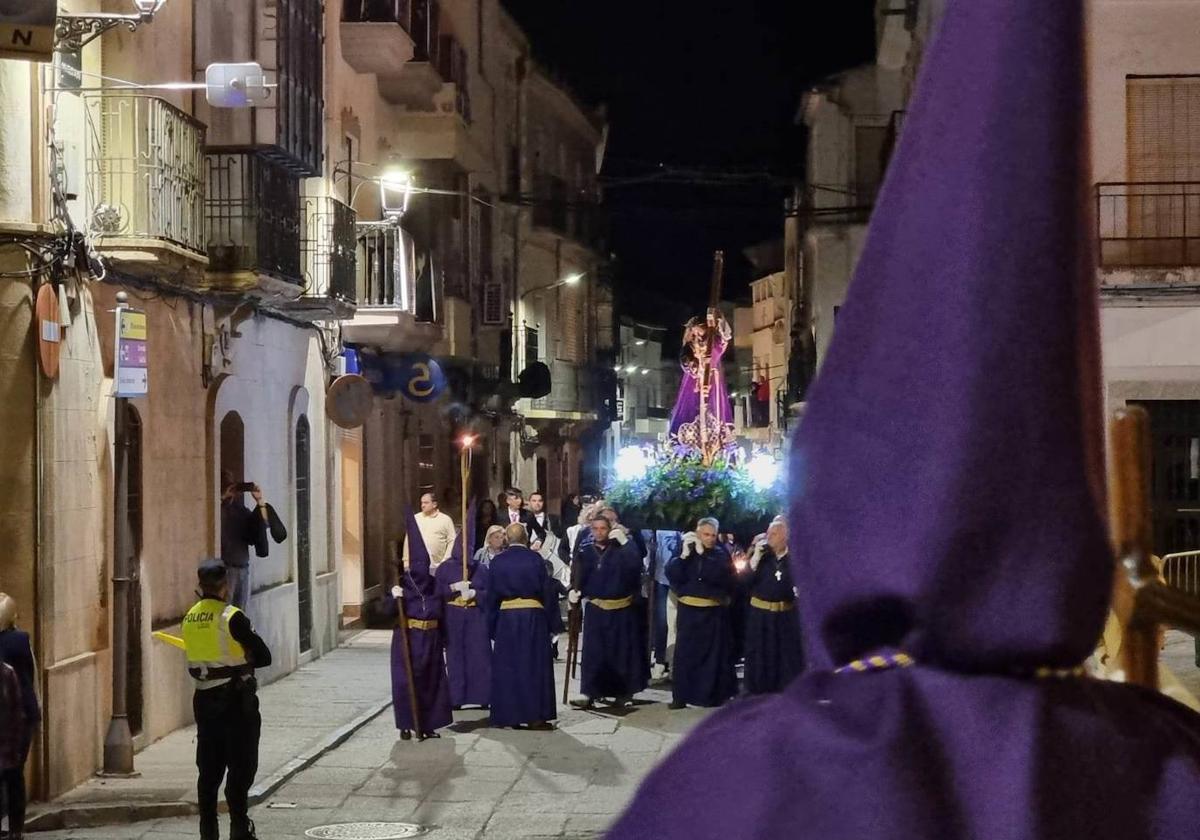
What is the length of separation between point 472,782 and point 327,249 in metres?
8.43

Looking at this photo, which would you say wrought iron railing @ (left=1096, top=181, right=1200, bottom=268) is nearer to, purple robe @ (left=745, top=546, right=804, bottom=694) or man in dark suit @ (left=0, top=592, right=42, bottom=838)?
purple robe @ (left=745, top=546, right=804, bottom=694)

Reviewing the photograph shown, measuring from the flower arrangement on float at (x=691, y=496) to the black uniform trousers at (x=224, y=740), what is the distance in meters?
9.26

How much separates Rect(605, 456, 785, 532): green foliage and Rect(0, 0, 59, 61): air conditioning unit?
9.65 meters

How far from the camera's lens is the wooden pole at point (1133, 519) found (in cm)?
267

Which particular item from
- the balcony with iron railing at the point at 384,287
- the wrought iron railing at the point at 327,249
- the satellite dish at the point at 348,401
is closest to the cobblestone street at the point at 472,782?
the satellite dish at the point at 348,401

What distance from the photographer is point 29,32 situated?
1090cm

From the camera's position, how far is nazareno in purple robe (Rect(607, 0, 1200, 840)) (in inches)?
67.7

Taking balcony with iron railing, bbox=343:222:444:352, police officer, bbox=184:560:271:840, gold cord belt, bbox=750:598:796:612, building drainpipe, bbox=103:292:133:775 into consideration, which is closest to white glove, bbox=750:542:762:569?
gold cord belt, bbox=750:598:796:612

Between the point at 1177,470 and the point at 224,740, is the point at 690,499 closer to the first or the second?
the point at 1177,470

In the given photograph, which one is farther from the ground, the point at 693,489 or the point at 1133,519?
the point at 1133,519

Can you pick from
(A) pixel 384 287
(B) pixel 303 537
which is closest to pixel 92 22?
(B) pixel 303 537

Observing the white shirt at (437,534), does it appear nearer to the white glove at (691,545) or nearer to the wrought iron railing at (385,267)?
the white glove at (691,545)

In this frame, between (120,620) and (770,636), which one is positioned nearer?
(120,620)

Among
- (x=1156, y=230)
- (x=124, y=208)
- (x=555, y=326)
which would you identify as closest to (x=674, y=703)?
(x=124, y=208)
